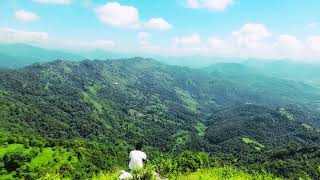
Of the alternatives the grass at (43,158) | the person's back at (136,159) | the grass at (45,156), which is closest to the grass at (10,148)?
the grass at (45,156)

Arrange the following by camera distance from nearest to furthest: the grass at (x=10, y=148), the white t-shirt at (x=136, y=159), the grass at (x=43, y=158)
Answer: the white t-shirt at (x=136, y=159) < the grass at (x=43, y=158) < the grass at (x=10, y=148)

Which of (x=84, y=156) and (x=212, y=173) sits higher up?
(x=212, y=173)

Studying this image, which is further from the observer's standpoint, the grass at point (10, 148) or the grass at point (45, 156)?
the grass at point (10, 148)

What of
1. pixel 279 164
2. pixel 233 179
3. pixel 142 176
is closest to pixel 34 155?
pixel 279 164

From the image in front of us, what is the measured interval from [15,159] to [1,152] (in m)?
16.4

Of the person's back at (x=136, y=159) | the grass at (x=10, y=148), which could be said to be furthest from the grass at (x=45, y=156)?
the person's back at (x=136, y=159)

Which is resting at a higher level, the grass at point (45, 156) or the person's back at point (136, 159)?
the person's back at point (136, 159)

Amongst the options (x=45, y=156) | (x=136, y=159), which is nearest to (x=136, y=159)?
(x=136, y=159)

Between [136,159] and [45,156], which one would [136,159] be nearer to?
[136,159]

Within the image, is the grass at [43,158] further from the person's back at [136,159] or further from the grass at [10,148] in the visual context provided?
the person's back at [136,159]

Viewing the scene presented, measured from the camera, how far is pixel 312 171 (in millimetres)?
157500

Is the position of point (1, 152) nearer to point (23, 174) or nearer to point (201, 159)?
point (23, 174)

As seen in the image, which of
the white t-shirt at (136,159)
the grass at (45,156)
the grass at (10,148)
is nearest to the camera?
the white t-shirt at (136,159)

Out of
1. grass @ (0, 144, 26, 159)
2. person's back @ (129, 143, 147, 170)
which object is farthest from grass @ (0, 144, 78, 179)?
person's back @ (129, 143, 147, 170)
